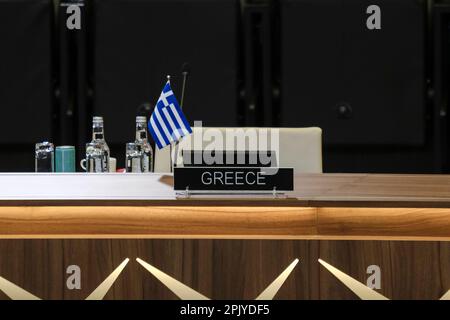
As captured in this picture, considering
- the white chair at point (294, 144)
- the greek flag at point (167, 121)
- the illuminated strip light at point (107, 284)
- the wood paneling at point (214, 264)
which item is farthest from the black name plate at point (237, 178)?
the white chair at point (294, 144)

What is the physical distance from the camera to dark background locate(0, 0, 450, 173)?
185 inches

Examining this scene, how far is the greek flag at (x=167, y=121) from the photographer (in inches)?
116

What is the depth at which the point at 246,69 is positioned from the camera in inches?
189

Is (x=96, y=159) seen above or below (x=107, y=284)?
above

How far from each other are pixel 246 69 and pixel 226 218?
2923 millimetres

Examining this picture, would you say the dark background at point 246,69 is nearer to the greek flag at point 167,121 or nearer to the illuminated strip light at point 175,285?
the greek flag at point 167,121

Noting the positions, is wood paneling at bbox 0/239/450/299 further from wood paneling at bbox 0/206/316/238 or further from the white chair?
the white chair

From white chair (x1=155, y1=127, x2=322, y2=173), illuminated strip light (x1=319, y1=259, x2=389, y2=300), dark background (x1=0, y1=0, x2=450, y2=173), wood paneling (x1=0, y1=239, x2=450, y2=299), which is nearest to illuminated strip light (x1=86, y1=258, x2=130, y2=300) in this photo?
wood paneling (x1=0, y1=239, x2=450, y2=299)

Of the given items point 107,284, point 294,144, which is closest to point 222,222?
point 107,284

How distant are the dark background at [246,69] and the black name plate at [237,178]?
9.13ft

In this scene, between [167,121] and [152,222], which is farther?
[167,121]

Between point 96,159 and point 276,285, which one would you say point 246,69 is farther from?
point 276,285

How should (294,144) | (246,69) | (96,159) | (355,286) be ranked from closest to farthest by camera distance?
(355,286)
(96,159)
(294,144)
(246,69)
